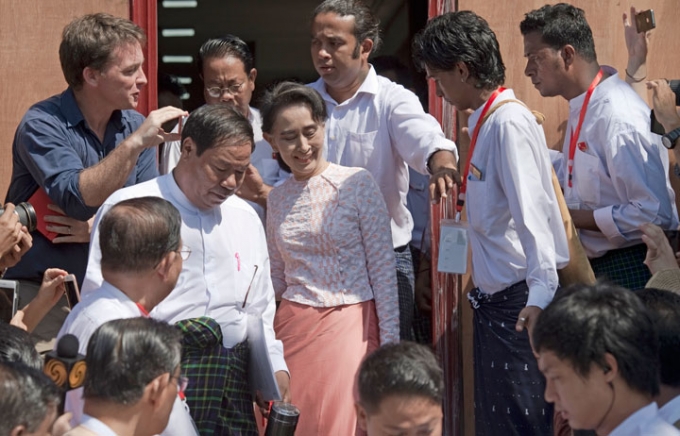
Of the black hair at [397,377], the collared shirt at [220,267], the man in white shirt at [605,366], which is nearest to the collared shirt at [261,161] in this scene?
the collared shirt at [220,267]

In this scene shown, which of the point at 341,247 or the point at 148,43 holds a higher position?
the point at 148,43

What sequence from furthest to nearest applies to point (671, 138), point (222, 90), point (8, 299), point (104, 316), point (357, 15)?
1. point (222, 90)
2. point (357, 15)
3. point (671, 138)
4. point (8, 299)
5. point (104, 316)

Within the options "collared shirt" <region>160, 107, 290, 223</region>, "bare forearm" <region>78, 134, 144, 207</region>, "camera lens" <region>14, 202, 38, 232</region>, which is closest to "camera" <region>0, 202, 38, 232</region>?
"camera lens" <region>14, 202, 38, 232</region>

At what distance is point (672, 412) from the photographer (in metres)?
3.40

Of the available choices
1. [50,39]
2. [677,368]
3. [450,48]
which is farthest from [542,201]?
[50,39]

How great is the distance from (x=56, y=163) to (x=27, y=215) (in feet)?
1.19

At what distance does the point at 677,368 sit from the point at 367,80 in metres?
2.45

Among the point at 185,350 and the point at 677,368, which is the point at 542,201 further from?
the point at 185,350

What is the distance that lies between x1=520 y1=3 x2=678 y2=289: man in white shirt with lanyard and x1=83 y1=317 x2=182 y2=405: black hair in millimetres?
2529

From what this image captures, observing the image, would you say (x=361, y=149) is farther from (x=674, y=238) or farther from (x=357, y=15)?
(x=674, y=238)

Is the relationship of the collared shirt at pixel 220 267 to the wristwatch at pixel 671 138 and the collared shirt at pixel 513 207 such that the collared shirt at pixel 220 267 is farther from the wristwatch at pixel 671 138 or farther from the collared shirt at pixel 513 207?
the wristwatch at pixel 671 138

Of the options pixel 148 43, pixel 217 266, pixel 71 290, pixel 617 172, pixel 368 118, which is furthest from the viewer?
pixel 148 43

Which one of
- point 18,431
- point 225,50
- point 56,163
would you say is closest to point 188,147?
point 56,163

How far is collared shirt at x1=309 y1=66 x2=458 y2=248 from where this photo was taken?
17.9 ft
